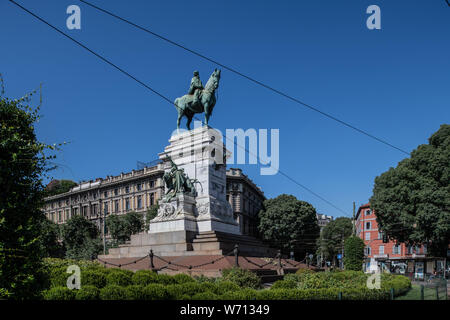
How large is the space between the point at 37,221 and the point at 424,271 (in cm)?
3555

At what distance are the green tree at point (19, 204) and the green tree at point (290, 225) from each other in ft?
→ 190

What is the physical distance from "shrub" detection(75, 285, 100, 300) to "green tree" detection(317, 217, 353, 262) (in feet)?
244

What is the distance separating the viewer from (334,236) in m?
83.9

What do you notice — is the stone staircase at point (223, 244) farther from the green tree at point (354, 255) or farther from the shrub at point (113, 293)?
the green tree at point (354, 255)

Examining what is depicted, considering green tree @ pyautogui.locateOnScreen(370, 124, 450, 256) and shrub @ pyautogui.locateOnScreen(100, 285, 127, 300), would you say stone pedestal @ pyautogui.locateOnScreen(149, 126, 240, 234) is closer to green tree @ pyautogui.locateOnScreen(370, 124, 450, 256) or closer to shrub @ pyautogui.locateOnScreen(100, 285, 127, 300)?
shrub @ pyautogui.locateOnScreen(100, 285, 127, 300)

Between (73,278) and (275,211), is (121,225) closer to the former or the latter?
(275,211)

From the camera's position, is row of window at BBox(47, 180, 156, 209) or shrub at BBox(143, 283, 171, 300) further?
row of window at BBox(47, 180, 156, 209)

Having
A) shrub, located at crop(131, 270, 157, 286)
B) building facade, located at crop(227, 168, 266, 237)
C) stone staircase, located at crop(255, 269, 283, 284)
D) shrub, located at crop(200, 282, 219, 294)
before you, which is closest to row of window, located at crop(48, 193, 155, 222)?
building facade, located at crop(227, 168, 266, 237)

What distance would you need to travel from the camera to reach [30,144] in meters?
7.05

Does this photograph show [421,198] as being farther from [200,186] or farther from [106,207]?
[106,207]

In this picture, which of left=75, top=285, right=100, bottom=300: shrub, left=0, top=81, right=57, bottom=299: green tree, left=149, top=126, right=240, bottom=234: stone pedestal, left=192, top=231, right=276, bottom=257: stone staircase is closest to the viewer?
left=0, top=81, right=57, bottom=299: green tree

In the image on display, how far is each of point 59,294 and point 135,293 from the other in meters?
1.82

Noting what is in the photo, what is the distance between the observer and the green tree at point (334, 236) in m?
82.8

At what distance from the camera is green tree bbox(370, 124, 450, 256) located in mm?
34656
